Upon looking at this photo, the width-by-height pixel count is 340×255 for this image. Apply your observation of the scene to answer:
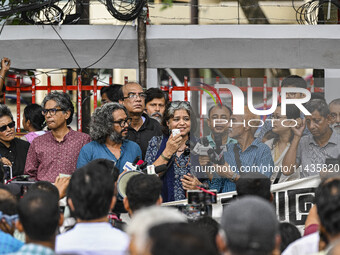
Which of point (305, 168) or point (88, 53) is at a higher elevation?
point (88, 53)

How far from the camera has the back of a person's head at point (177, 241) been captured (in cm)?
273

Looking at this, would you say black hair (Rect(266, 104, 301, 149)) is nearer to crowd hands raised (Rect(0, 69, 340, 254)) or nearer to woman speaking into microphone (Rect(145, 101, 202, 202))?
crowd hands raised (Rect(0, 69, 340, 254))

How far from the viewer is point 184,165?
22.2 ft

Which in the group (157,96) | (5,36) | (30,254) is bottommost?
(30,254)

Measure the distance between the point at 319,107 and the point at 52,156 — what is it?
8.75 ft

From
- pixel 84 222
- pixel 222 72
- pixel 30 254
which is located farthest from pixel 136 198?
pixel 222 72

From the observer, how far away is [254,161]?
6.73 m

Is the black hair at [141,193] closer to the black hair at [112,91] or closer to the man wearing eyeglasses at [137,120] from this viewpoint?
the man wearing eyeglasses at [137,120]

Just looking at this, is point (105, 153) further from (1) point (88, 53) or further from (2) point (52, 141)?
(1) point (88, 53)

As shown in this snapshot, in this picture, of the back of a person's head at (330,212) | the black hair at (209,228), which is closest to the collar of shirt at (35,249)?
the black hair at (209,228)

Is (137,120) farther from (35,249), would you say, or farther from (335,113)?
(35,249)

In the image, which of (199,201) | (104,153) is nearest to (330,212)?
(199,201)

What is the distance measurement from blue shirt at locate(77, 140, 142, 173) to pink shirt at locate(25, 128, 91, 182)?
0.99 ft

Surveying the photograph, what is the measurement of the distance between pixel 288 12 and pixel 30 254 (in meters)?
7.20
